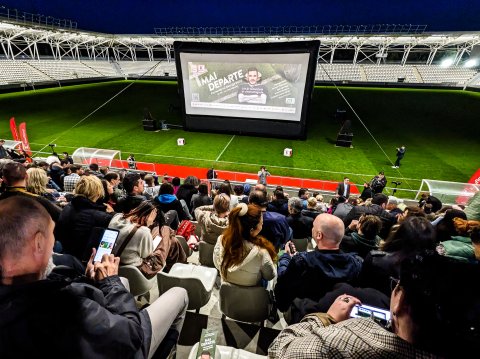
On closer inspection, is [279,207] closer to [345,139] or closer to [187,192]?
[187,192]

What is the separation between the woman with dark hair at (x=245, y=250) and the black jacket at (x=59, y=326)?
43.2 inches

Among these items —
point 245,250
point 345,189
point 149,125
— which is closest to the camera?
point 245,250

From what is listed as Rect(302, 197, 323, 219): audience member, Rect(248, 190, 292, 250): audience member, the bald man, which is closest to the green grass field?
Rect(302, 197, 323, 219): audience member

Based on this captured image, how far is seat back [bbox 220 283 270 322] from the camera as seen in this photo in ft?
7.78

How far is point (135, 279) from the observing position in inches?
100

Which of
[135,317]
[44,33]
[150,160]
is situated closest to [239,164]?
[150,160]

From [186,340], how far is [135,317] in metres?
1.19

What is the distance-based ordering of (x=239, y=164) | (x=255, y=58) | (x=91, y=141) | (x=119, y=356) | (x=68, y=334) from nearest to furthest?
1. (x=68, y=334)
2. (x=119, y=356)
3. (x=255, y=58)
4. (x=239, y=164)
5. (x=91, y=141)

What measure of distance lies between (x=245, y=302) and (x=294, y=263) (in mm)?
739

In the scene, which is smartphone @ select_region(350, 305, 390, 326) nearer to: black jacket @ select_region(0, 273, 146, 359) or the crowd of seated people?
the crowd of seated people

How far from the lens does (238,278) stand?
2.39 m

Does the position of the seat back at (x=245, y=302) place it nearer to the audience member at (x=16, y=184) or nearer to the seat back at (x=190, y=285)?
the seat back at (x=190, y=285)

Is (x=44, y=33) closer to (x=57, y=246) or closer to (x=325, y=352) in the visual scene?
(x=57, y=246)

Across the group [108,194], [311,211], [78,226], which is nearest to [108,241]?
[78,226]
